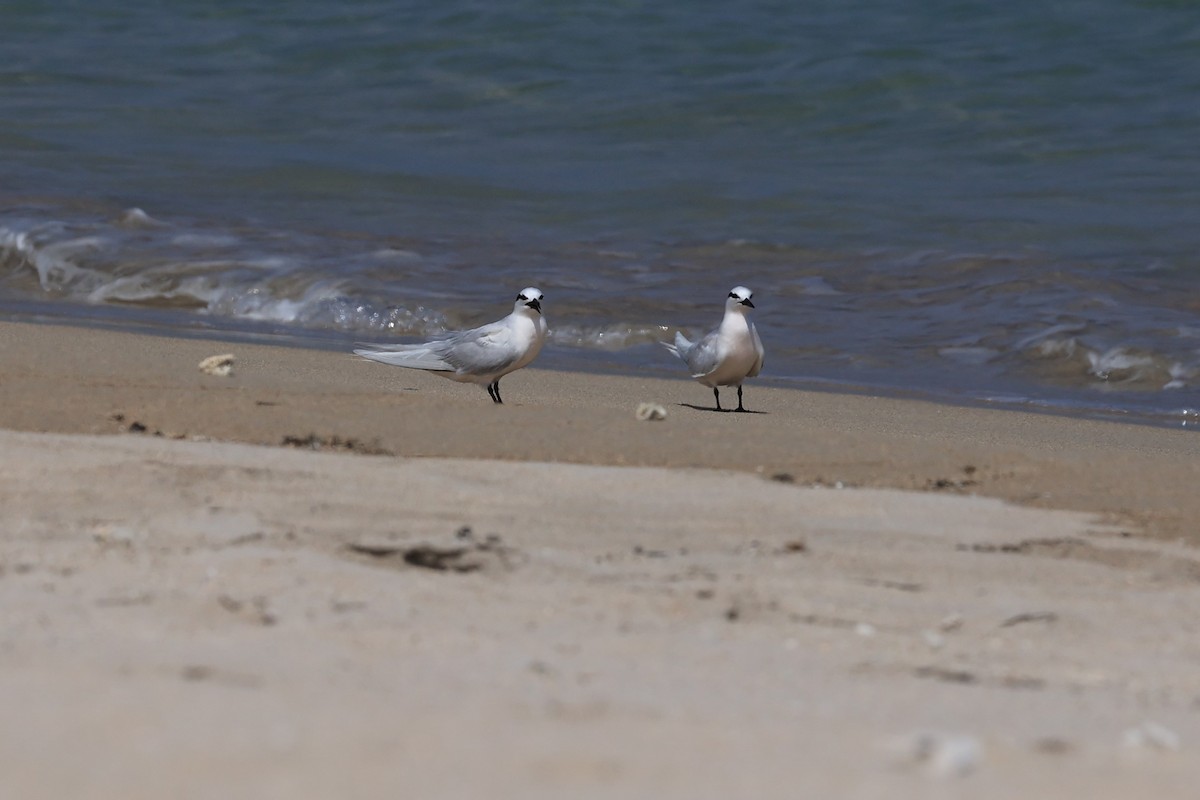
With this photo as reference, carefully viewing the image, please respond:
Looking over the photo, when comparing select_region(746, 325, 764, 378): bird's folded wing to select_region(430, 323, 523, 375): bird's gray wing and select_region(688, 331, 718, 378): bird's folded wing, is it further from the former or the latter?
select_region(430, 323, 523, 375): bird's gray wing

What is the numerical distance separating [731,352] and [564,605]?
11.1 ft

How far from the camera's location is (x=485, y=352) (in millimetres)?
5906

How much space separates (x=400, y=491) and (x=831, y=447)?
54.1 inches

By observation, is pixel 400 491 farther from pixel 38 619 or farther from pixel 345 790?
pixel 345 790

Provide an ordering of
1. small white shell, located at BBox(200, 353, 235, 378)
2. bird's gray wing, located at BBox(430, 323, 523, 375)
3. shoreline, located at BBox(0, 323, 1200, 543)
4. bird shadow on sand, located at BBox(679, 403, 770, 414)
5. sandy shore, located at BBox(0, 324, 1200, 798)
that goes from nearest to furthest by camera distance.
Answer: sandy shore, located at BBox(0, 324, 1200, 798)
shoreline, located at BBox(0, 323, 1200, 543)
small white shell, located at BBox(200, 353, 235, 378)
bird's gray wing, located at BBox(430, 323, 523, 375)
bird shadow on sand, located at BBox(679, 403, 770, 414)

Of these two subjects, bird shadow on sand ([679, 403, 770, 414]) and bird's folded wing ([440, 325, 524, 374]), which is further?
bird shadow on sand ([679, 403, 770, 414])

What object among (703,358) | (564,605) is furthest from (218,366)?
(564,605)

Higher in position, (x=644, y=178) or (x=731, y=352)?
(x=644, y=178)

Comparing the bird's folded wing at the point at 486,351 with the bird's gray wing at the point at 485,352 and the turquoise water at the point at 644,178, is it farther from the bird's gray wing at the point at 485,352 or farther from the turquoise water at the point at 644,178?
the turquoise water at the point at 644,178

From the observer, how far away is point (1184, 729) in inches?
85.0

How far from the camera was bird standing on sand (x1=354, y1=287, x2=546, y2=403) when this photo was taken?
589 cm

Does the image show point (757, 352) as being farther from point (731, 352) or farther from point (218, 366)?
point (218, 366)

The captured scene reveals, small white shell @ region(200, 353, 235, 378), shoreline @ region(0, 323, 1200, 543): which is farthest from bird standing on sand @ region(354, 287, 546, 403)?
small white shell @ region(200, 353, 235, 378)

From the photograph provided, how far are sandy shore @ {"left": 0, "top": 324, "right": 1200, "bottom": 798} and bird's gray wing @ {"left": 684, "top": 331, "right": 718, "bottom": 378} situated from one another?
0.92 meters
